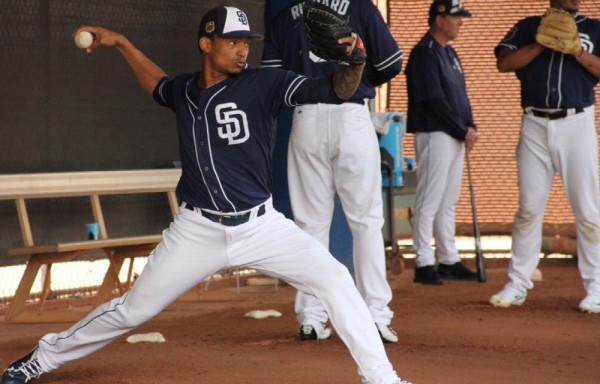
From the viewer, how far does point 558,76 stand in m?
7.79

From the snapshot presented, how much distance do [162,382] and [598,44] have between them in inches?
163

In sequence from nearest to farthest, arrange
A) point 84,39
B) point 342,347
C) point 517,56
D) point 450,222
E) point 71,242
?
point 84,39 < point 342,347 < point 517,56 < point 71,242 < point 450,222

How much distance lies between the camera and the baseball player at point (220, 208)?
495 centimetres

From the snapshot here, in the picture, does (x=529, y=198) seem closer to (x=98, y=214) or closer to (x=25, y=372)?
(x=98, y=214)

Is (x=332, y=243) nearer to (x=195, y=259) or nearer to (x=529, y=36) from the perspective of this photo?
(x=529, y=36)

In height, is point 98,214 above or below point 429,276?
above

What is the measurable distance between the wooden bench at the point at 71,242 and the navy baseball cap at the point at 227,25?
2660 mm

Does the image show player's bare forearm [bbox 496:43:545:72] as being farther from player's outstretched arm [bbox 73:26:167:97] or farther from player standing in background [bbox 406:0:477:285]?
player's outstretched arm [bbox 73:26:167:97]

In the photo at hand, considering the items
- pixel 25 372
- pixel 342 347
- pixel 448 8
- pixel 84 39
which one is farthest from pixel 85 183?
pixel 448 8

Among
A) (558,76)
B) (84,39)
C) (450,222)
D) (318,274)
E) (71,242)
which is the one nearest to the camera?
(318,274)

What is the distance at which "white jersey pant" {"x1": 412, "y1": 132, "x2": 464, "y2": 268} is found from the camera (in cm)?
970

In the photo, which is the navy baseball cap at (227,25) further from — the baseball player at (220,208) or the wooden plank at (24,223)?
the wooden plank at (24,223)

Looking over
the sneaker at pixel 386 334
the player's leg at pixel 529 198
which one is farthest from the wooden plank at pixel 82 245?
the player's leg at pixel 529 198

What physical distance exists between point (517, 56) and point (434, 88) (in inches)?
68.3
